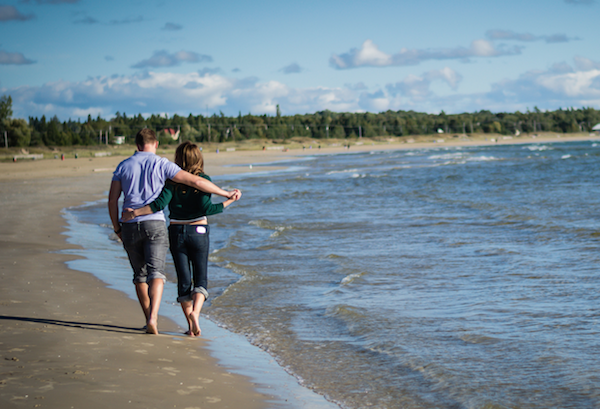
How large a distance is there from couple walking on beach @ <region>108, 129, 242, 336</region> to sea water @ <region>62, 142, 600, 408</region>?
0.82 m

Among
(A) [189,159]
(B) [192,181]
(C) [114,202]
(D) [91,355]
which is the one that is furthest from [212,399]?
(A) [189,159]

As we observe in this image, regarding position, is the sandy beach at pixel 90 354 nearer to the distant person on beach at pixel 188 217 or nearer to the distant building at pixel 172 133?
the distant person on beach at pixel 188 217

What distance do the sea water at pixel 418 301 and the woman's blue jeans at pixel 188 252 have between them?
25.7 inches

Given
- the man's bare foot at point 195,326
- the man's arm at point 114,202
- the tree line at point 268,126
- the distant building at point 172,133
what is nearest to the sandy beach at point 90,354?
the man's bare foot at point 195,326

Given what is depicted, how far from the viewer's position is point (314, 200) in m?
19.1

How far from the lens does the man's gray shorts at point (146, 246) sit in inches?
184

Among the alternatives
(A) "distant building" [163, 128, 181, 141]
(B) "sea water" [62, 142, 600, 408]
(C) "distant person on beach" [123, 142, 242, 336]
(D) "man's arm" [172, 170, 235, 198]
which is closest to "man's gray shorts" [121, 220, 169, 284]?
(C) "distant person on beach" [123, 142, 242, 336]

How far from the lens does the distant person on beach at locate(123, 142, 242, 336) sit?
475 cm

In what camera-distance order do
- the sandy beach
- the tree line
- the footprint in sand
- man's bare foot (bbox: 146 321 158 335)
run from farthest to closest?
the tree line → man's bare foot (bbox: 146 321 158 335) → the footprint in sand → the sandy beach

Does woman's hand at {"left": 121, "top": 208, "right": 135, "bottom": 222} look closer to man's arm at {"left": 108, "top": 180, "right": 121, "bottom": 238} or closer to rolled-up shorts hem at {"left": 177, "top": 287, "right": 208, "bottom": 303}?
man's arm at {"left": 108, "top": 180, "right": 121, "bottom": 238}

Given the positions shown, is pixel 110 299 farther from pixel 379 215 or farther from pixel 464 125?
pixel 464 125

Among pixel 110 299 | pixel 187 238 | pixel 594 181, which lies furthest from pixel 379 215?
pixel 594 181

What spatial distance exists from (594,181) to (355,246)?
18.4 m

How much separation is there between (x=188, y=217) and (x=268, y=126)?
371 feet
